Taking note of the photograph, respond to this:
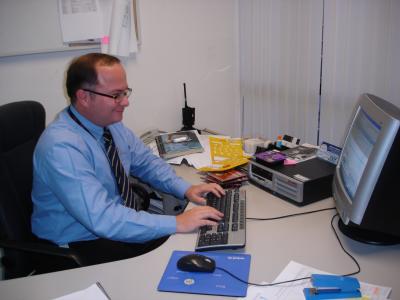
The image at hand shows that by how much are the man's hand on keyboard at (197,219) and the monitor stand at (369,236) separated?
1.46 feet

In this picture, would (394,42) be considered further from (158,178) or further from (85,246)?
(85,246)

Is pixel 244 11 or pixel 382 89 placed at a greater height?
pixel 244 11

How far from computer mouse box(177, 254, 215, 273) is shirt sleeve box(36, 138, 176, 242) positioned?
0.24 meters

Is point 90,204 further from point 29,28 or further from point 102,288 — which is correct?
point 29,28

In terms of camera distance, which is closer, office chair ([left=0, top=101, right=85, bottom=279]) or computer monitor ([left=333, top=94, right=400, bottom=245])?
computer monitor ([left=333, top=94, right=400, bottom=245])

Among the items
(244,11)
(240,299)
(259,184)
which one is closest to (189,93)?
(244,11)

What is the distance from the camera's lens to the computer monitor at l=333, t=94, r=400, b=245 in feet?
3.48

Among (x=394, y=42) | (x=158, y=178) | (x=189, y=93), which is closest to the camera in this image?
(x=158, y=178)

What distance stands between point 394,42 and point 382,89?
25cm

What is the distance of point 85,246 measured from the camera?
1.51 meters

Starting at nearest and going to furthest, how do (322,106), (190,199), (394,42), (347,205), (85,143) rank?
(347,205) < (85,143) < (190,199) < (394,42) < (322,106)

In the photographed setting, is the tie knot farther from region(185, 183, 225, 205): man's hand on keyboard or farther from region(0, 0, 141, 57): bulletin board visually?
region(0, 0, 141, 57): bulletin board

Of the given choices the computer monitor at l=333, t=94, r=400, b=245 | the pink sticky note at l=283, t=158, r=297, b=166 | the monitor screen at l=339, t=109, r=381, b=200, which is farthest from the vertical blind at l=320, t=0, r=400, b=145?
the computer monitor at l=333, t=94, r=400, b=245

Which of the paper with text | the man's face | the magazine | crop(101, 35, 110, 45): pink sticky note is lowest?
the magazine
